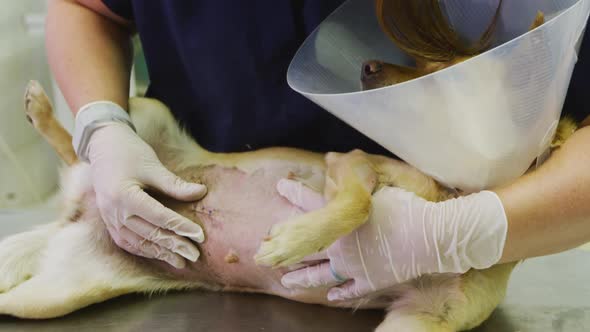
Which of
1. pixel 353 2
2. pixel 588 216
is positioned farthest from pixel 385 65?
pixel 588 216

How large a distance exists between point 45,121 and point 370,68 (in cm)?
87

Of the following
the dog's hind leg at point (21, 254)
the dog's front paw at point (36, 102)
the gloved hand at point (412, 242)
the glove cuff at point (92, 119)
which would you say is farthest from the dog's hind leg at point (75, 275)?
the gloved hand at point (412, 242)

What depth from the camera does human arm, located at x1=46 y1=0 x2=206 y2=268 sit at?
118 cm

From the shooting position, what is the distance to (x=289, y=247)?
3.19 ft

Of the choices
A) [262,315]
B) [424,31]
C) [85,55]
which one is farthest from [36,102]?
[424,31]

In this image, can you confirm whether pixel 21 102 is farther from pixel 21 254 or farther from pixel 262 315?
pixel 262 315

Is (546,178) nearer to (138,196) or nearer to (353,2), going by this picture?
(353,2)

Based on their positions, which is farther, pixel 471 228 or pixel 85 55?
pixel 85 55

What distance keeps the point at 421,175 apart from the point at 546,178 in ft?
0.78

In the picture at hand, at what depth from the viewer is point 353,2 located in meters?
1.08

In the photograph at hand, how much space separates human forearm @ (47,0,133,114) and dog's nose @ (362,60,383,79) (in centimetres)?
63

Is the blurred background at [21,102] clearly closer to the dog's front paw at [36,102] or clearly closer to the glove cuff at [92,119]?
the dog's front paw at [36,102]

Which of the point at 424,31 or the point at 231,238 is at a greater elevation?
the point at 424,31

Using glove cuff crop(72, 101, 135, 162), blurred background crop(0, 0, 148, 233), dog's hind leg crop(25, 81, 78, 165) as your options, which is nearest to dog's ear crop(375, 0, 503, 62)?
glove cuff crop(72, 101, 135, 162)
